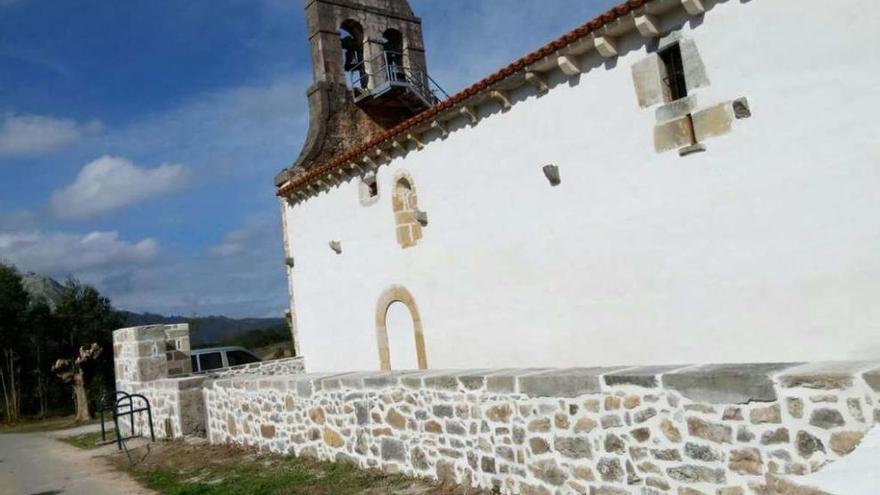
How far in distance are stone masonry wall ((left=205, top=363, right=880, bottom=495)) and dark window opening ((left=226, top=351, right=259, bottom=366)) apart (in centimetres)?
912

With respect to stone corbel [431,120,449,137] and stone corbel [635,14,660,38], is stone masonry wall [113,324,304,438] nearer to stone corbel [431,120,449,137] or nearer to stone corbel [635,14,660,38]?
stone corbel [431,120,449,137]

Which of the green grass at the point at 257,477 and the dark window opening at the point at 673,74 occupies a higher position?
the dark window opening at the point at 673,74

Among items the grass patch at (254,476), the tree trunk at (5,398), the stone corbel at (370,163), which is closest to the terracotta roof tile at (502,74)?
the stone corbel at (370,163)

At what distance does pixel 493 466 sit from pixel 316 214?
8.56 m

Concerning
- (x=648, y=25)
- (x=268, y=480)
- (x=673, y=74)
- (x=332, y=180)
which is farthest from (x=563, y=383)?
(x=332, y=180)

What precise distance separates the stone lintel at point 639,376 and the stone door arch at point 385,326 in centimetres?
616

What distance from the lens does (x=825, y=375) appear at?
11.7 feet

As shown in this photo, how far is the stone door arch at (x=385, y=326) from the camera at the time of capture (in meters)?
10.8

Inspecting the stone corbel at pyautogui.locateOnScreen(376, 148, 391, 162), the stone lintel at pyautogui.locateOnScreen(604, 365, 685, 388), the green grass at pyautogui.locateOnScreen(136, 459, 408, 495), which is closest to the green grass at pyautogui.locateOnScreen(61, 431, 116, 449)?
the green grass at pyautogui.locateOnScreen(136, 459, 408, 495)

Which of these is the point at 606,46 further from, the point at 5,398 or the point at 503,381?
the point at 5,398

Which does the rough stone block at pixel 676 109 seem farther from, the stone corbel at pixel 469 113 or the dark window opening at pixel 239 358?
the dark window opening at pixel 239 358

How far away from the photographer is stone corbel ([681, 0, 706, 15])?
6.75m

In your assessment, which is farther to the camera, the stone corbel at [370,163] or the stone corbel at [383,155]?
the stone corbel at [370,163]

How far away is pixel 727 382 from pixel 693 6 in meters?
4.42
